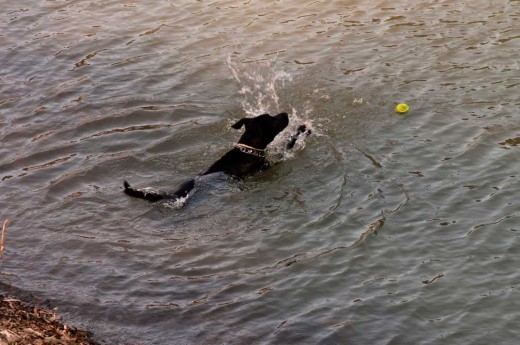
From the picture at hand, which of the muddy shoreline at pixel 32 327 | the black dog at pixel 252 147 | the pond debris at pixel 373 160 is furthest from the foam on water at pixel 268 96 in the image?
the muddy shoreline at pixel 32 327

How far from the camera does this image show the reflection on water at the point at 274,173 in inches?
277

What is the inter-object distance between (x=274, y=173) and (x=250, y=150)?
0.39 meters

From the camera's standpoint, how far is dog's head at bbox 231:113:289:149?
31.2 feet

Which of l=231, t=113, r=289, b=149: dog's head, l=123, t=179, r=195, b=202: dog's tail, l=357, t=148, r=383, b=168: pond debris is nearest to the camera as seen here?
l=123, t=179, r=195, b=202: dog's tail

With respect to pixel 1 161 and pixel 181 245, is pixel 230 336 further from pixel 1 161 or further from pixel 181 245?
pixel 1 161

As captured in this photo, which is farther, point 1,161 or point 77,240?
point 1,161

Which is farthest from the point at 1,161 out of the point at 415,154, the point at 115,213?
the point at 415,154

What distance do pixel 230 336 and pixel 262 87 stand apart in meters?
5.51

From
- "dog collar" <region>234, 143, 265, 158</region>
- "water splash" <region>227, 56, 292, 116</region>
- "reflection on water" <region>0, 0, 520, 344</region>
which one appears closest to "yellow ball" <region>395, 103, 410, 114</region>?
"reflection on water" <region>0, 0, 520, 344</region>

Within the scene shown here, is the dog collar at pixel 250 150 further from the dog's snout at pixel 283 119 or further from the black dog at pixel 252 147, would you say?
the dog's snout at pixel 283 119

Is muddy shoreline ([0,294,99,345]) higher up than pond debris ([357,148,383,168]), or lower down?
higher up

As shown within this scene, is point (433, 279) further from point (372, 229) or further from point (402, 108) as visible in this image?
point (402, 108)

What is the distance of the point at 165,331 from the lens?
6828 millimetres

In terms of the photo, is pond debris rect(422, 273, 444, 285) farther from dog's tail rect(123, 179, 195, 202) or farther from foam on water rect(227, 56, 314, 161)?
foam on water rect(227, 56, 314, 161)
